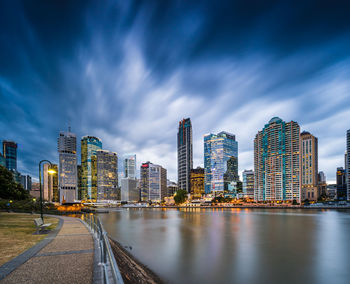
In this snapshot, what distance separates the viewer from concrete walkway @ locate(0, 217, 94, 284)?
256 inches

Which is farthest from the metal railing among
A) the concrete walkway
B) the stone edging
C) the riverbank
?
the stone edging

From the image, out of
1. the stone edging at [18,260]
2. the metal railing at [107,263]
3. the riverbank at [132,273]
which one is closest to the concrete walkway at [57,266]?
the stone edging at [18,260]

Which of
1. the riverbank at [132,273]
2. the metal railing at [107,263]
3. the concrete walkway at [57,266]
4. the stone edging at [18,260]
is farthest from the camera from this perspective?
the riverbank at [132,273]

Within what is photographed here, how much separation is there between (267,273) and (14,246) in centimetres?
1724

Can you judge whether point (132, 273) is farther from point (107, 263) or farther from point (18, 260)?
point (18, 260)

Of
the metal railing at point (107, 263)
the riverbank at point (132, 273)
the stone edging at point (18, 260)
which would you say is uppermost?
the metal railing at point (107, 263)

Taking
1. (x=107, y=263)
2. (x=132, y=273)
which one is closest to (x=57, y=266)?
(x=107, y=263)

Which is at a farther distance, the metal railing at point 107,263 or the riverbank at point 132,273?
the riverbank at point 132,273

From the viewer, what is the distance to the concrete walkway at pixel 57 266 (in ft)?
21.4

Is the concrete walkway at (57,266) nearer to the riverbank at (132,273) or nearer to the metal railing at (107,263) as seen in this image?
the metal railing at (107,263)

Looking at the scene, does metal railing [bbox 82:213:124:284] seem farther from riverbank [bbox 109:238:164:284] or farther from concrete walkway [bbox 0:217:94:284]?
riverbank [bbox 109:238:164:284]

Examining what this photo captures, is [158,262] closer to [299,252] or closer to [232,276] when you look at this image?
[232,276]

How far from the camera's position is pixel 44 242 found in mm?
11180

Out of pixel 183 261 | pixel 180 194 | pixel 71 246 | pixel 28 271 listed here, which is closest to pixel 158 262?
pixel 183 261
